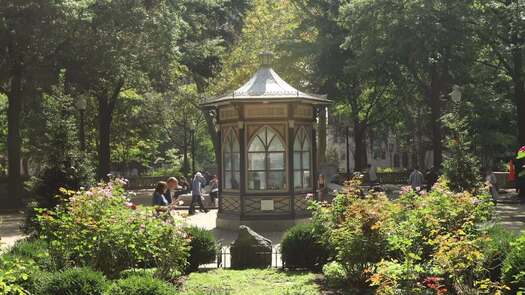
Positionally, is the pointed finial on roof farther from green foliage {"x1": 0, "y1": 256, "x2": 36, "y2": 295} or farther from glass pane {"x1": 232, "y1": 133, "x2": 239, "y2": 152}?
green foliage {"x1": 0, "y1": 256, "x2": 36, "y2": 295}

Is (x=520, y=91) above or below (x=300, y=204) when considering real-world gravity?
above

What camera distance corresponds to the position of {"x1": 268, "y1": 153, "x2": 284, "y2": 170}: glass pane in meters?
20.4

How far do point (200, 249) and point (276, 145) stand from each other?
773 centimetres

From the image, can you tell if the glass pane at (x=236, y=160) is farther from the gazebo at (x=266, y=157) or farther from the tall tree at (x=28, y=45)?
the tall tree at (x=28, y=45)

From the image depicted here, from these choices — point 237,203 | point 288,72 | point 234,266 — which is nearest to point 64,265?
point 234,266

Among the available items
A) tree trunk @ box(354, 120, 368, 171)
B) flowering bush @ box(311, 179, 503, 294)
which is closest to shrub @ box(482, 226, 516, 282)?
flowering bush @ box(311, 179, 503, 294)

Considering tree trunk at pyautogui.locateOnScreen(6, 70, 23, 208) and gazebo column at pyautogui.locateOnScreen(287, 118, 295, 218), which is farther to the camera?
tree trunk at pyautogui.locateOnScreen(6, 70, 23, 208)

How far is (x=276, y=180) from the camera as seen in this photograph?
20.5m

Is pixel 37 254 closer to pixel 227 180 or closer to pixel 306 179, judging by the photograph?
pixel 227 180

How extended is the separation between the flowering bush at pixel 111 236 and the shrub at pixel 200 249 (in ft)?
6.52

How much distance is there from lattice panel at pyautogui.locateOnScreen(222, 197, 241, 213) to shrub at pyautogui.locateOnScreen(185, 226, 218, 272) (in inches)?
280


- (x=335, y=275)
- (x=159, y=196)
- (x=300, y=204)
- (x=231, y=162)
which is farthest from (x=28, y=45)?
(x=335, y=275)

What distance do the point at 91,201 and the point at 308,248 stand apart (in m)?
4.61

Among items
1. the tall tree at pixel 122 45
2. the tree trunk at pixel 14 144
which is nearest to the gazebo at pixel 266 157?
the tall tree at pixel 122 45
